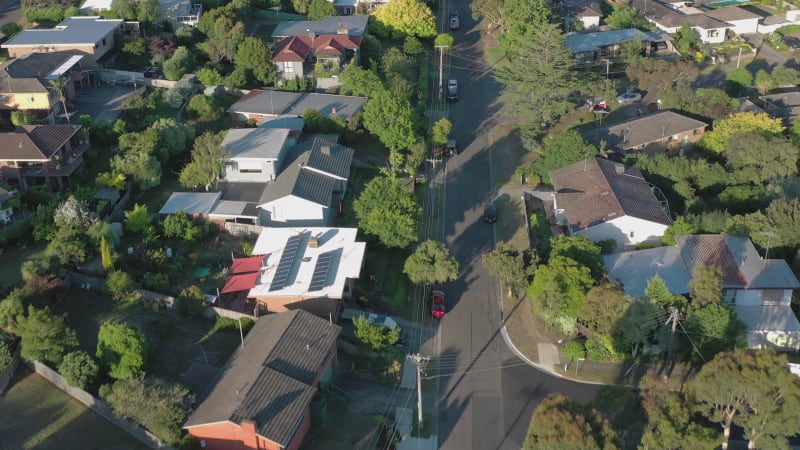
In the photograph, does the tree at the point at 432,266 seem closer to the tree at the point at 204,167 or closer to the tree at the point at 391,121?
the tree at the point at 391,121

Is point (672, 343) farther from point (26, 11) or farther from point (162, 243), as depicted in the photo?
point (26, 11)

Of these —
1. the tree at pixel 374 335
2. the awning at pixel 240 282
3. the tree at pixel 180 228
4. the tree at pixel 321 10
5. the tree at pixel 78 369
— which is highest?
the tree at pixel 78 369

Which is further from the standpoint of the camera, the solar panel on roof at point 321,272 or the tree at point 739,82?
the tree at point 739,82

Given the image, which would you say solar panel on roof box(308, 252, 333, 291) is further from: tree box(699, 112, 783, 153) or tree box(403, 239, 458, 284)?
tree box(699, 112, 783, 153)

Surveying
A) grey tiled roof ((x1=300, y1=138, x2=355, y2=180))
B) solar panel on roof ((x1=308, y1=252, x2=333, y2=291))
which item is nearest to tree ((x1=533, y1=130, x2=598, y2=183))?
grey tiled roof ((x1=300, y1=138, x2=355, y2=180))

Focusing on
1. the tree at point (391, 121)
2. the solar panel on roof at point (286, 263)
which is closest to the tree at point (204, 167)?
the solar panel on roof at point (286, 263)

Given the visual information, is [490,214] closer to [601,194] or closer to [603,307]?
[601,194]
